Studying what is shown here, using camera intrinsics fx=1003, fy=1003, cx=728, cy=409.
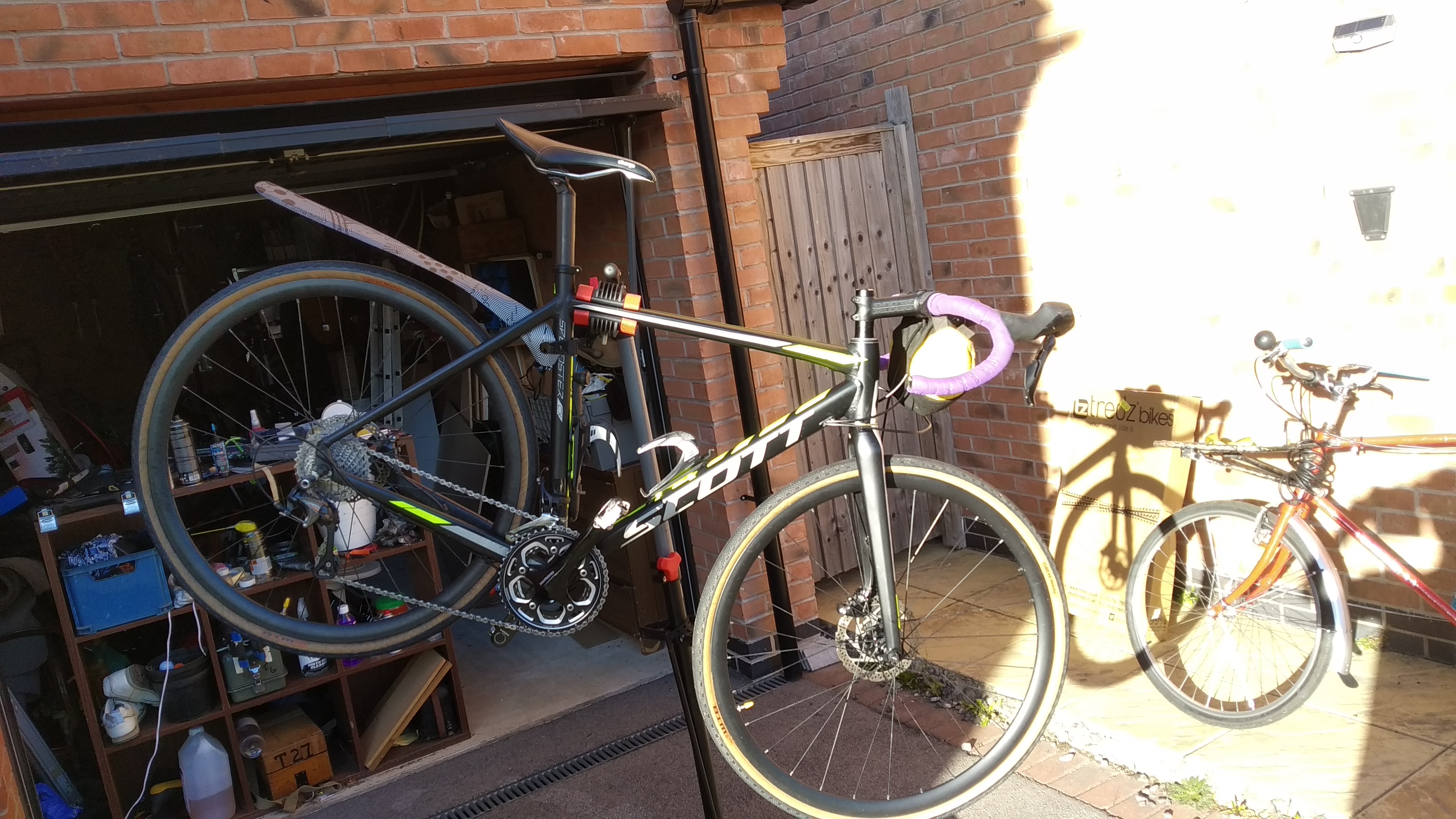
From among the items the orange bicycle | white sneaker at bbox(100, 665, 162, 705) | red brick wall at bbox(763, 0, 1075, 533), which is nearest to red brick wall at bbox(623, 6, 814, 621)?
red brick wall at bbox(763, 0, 1075, 533)

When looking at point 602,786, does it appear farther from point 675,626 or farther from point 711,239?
point 711,239

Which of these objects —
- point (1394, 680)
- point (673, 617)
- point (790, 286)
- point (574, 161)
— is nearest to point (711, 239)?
point (790, 286)

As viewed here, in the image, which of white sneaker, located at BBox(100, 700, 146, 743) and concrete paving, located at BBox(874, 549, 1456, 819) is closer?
concrete paving, located at BBox(874, 549, 1456, 819)

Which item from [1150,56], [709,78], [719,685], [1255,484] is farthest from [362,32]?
[1255,484]

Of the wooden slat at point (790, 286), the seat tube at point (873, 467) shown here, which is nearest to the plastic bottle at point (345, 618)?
the wooden slat at point (790, 286)

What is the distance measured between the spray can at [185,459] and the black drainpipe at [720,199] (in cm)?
184

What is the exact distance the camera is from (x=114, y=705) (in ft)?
10.8

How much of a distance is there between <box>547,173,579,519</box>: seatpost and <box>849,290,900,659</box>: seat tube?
0.59 metres

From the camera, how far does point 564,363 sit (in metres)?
2.17

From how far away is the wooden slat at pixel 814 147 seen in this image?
431cm

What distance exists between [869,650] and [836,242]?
114 inches

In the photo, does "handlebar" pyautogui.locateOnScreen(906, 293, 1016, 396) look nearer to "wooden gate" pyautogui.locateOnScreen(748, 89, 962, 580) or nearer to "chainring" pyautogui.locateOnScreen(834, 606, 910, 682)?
"chainring" pyautogui.locateOnScreen(834, 606, 910, 682)

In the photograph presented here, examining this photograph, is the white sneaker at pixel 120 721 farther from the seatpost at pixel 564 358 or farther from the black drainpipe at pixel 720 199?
the black drainpipe at pixel 720 199

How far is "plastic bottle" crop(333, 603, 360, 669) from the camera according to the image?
353 cm
